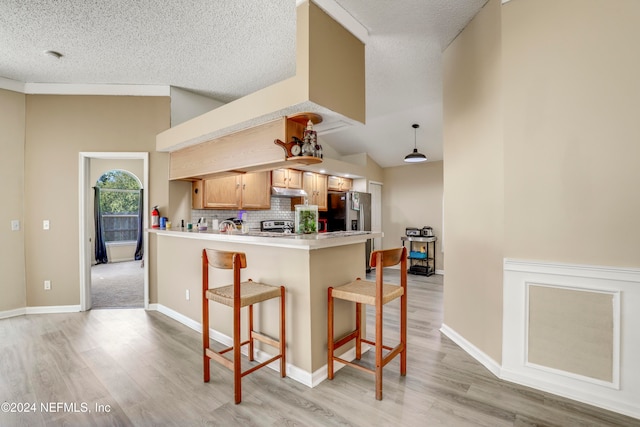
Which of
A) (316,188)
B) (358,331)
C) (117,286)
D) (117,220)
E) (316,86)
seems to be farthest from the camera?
(117,220)

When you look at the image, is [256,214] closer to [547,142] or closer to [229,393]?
[229,393]

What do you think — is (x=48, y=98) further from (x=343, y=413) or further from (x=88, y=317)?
(x=343, y=413)

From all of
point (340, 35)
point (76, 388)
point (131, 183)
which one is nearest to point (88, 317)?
point (76, 388)

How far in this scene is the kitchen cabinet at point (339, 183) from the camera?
6512 mm

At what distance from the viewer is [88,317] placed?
3.70 meters

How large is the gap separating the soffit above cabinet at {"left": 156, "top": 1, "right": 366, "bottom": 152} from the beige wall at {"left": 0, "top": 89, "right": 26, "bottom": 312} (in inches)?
113

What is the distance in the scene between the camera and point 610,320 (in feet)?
6.25

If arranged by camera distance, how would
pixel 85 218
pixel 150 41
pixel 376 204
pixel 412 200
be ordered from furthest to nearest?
pixel 376 204
pixel 412 200
pixel 85 218
pixel 150 41

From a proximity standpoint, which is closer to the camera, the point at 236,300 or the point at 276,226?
the point at 236,300

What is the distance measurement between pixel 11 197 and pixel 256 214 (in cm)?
318

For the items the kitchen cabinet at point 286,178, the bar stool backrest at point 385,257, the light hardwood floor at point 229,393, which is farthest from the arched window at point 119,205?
the bar stool backrest at point 385,257


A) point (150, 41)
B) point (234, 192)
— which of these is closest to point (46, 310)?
point (234, 192)

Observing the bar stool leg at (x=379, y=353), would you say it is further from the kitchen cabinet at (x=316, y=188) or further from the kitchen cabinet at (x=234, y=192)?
the kitchen cabinet at (x=316, y=188)

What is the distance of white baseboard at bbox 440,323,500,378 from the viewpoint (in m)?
2.35
